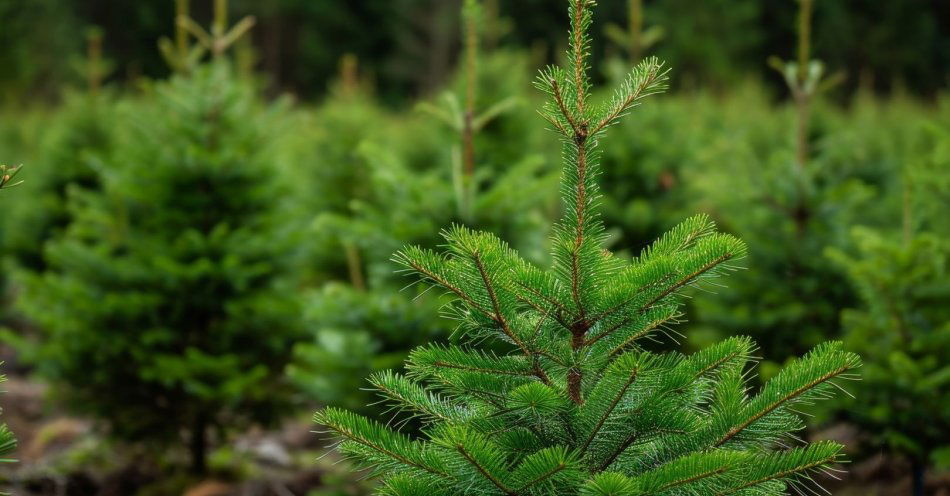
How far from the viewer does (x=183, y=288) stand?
5738mm

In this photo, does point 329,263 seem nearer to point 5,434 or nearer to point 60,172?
point 60,172

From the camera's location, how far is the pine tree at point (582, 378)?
2.09 metres

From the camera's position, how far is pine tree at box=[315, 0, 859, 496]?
82.1 inches

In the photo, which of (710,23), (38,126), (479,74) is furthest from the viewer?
(710,23)

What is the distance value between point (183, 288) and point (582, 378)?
13.4ft

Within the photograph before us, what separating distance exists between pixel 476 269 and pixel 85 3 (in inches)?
1842

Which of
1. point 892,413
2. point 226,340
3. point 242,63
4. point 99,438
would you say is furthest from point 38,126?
point 892,413

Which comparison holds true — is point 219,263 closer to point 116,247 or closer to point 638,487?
point 116,247

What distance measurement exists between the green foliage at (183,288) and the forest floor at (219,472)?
1.22 ft

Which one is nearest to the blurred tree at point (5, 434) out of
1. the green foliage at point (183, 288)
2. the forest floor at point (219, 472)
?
the forest floor at point (219, 472)

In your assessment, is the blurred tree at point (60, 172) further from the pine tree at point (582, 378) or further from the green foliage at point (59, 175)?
the pine tree at point (582, 378)

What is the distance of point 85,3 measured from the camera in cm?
4231

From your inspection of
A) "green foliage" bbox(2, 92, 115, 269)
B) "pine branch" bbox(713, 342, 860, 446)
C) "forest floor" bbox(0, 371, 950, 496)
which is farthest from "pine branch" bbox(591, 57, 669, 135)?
"green foliage" bbox(2, 92, 115, 269)

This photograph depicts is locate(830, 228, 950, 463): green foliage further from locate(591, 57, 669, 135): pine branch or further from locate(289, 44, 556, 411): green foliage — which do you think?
locate(591, 57, 669, 135): pine branch
